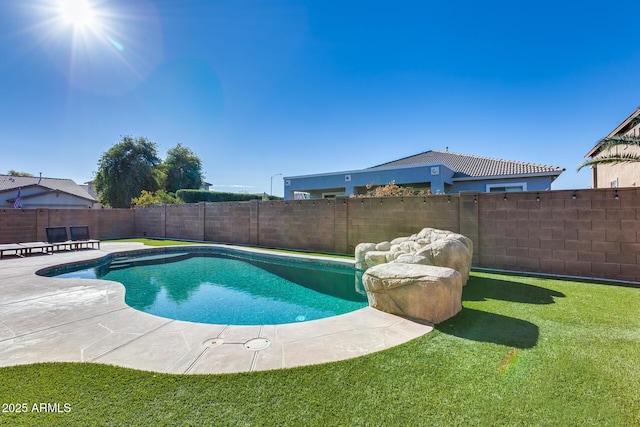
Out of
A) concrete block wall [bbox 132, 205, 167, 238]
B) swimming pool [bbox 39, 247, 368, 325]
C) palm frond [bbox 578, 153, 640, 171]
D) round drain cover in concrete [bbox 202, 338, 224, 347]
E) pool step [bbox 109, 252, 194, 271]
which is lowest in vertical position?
swimming pool [bbox 39, 247, 368, 325]

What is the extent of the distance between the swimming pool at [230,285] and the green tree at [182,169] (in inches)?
878

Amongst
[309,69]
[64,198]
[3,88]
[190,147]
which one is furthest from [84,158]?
[309,69]

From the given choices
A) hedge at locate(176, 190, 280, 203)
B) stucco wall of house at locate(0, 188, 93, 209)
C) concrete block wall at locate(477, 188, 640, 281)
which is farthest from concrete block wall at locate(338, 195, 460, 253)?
stucco wall of house at locate(0, 188, 93, 209)

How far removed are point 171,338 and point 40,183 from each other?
112 ft

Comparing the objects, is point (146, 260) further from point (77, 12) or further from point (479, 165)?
point (479, 165)

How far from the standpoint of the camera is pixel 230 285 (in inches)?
317

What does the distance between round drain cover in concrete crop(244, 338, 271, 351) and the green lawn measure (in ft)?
2.08

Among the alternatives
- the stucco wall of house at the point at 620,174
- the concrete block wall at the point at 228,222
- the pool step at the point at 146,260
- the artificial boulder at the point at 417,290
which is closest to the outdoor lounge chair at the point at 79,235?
the pool step at the point at 146,260

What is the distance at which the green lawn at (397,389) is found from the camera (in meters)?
2.17

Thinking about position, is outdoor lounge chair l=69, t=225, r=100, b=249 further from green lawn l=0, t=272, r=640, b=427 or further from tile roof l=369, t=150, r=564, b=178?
tile roof l=369, t=150, r=564, b=178

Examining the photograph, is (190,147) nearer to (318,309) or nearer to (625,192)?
(318,309)

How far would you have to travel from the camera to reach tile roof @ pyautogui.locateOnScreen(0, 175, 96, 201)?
78.0ft

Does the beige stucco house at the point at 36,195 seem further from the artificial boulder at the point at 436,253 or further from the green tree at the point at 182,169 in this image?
the artificial boulder at the point at 436,253

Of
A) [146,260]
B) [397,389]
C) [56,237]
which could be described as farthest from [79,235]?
[397,389]
